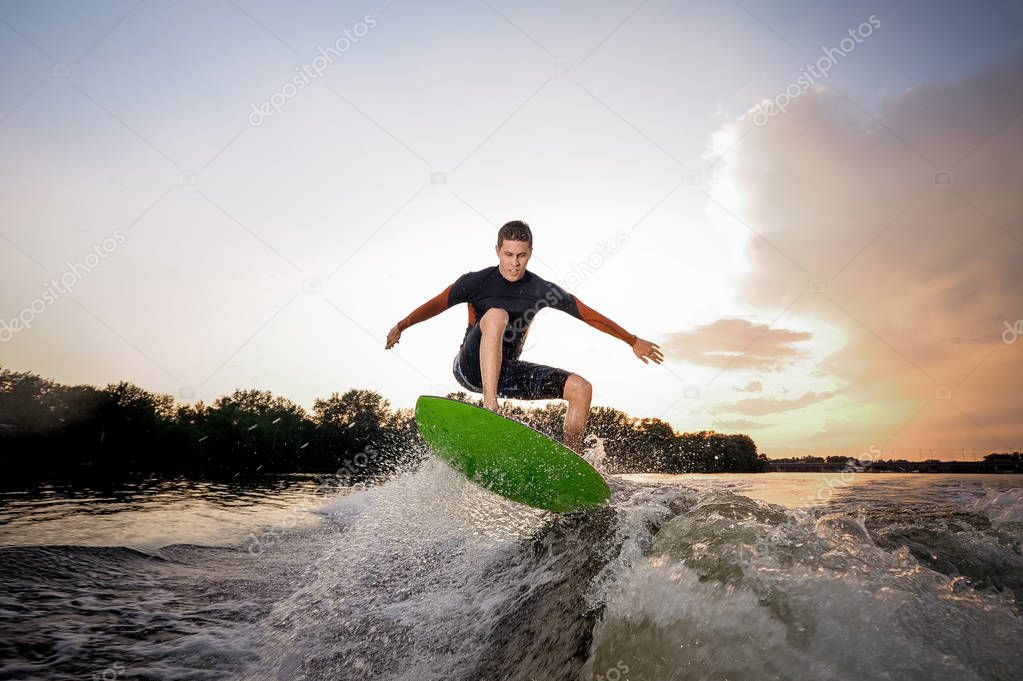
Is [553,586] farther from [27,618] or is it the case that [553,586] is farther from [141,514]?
[141,514]

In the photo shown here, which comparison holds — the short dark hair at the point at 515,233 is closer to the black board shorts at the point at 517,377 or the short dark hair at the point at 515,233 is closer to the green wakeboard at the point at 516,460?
the black board shorts at the point at 517,377

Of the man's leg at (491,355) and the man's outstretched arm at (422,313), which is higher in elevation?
the man's outstretched arm at (422,313)

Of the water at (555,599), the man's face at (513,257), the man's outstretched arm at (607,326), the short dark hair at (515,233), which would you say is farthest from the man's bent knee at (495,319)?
the water at (555,599)

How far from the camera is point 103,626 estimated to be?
118 inches

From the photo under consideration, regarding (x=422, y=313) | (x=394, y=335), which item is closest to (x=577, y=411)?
(x=422, y=313)

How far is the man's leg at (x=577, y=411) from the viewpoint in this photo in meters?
5.30

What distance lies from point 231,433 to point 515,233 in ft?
259

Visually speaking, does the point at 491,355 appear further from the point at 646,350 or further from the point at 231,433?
the point at 231,433

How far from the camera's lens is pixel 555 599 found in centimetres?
281

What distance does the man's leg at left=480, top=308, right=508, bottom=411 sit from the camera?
4977 millimetres

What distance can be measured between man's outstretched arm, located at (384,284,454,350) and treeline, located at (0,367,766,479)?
45.1m

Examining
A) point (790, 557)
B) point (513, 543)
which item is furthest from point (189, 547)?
point (790, 557)

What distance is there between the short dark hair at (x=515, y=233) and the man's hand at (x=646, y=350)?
6.08 ft

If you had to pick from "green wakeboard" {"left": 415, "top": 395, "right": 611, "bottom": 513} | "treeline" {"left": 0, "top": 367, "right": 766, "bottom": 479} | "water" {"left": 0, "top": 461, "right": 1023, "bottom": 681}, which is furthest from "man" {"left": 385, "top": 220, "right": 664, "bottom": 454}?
"treeline" {"left": 0, "top": 367, "right": 766, "bottom": 479}
